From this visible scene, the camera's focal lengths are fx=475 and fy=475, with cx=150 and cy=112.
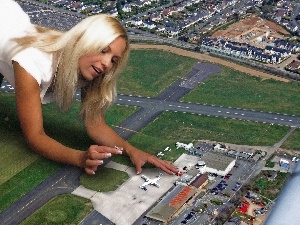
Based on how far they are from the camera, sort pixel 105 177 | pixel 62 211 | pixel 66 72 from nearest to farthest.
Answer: pixel 66 72 < pixel 105 177 < pixel 62 211

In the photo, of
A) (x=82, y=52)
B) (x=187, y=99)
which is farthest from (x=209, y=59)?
(x=82, y=52)

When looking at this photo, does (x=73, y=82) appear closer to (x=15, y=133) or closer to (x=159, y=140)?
(x=15, y=133)

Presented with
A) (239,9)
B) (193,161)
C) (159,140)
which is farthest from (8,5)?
(239,9)

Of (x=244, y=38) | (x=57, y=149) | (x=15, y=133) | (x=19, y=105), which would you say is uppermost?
(x=19, y=105)

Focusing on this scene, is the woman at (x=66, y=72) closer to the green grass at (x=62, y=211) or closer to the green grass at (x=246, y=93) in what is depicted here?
the green grass at (x=62, y=211)

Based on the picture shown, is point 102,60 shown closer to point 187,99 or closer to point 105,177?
point 105,177

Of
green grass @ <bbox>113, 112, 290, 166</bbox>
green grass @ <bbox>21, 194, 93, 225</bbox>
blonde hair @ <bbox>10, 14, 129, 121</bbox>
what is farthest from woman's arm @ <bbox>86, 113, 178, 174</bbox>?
green grass @ <bbox>113, 112, 290, 166</bbox>
